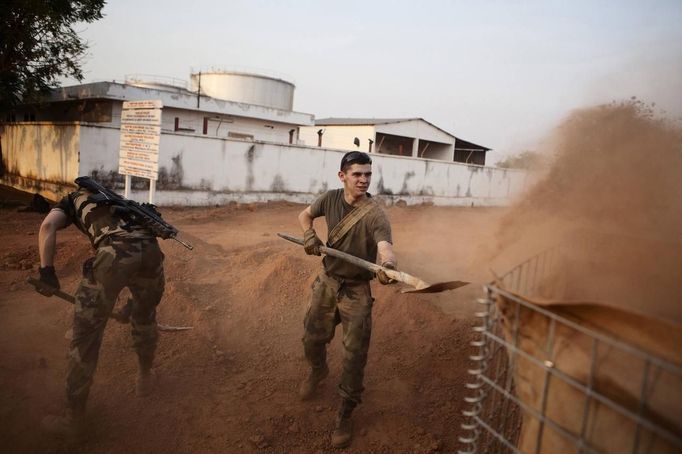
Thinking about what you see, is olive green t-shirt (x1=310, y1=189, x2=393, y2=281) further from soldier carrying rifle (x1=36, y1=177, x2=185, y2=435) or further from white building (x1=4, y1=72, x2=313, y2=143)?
white building (x1=4, y1=72, x2=313, y2=143)

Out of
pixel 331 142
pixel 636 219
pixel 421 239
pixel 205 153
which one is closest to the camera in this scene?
pixel 636 219

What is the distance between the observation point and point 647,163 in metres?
6.50

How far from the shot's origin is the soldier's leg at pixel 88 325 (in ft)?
9.95

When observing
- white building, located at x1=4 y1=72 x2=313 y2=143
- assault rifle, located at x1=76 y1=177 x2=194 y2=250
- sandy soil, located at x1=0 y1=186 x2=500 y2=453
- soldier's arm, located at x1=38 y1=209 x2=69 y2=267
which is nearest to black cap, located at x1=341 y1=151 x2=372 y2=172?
assault rifle, located at x1=76 y1=177 x2=194 y2=250

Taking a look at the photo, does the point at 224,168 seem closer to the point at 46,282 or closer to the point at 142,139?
the point at 142,139

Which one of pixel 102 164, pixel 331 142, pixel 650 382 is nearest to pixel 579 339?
pixel 650 382

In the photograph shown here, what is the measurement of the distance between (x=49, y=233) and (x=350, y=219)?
214 centimetres

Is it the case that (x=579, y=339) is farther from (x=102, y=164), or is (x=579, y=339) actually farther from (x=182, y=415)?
(x=102, y=164)

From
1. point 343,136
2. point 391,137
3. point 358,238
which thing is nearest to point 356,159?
point 358,238

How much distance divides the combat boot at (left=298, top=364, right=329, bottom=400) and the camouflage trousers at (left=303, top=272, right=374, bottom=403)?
0.04 meters

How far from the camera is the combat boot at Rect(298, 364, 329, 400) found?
3.61 meters

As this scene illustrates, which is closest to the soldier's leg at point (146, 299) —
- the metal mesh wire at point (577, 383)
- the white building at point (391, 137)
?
the metal mesh wire at point (577, 383)

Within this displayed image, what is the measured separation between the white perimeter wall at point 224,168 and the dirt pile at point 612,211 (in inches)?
71.8

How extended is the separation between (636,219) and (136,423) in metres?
6.57
